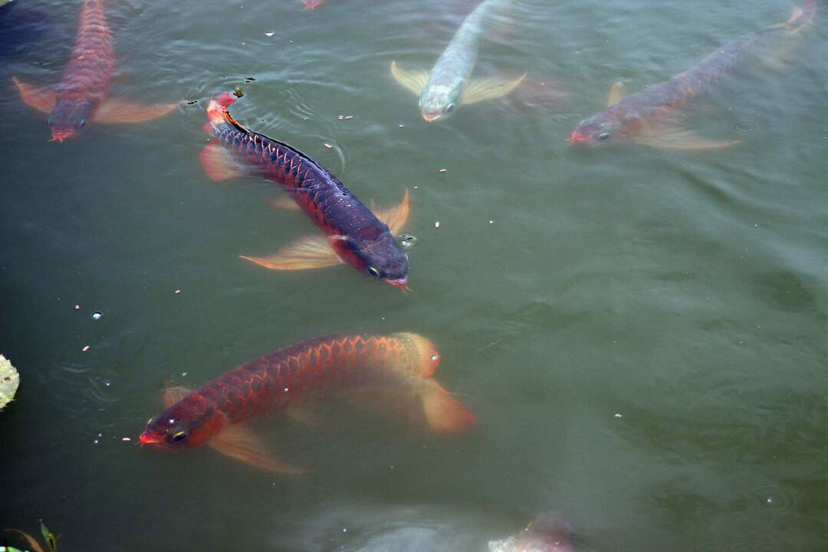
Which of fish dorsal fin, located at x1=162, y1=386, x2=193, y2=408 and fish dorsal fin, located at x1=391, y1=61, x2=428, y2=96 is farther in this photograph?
fish dorsal fin, located at x1=391, y1=61, x2=428, y2=96

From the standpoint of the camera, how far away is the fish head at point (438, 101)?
20.0ft

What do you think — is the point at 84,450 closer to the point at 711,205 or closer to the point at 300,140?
the point at 300,140

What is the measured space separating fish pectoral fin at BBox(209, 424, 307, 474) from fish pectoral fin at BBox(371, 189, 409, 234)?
1.90 meters

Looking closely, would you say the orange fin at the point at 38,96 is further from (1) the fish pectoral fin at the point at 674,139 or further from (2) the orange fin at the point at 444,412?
(1) the fish pectoral fin at the point at 674,139

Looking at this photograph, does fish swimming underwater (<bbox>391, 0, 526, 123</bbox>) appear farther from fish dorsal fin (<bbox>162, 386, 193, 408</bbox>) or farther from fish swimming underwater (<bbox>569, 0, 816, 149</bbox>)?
fish dorsal fin (<bbox>162, 386, 193, 408</bbox>)

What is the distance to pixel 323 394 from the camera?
3.93 metres

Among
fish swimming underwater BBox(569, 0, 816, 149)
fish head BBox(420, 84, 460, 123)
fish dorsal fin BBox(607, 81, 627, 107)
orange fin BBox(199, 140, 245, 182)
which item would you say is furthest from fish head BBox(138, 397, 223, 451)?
fish dorsal fin BBox(607, 81, 627, 107)

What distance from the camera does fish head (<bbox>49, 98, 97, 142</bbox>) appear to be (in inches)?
230

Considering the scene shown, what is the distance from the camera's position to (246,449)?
12.2 feet

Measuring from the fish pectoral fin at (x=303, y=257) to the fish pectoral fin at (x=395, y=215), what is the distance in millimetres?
477

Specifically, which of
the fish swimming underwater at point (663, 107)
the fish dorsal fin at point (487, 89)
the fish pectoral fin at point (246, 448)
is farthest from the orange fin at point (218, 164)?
the fish swimming underwater at point (663, 107)

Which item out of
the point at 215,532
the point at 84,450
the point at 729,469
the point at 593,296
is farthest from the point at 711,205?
the point at 84,450

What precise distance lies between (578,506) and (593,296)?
→ 1.54 m

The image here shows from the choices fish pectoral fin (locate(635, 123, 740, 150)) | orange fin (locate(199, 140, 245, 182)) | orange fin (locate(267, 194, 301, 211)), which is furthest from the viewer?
fish pectoral fin (locate(635, 123, 740, 150))
